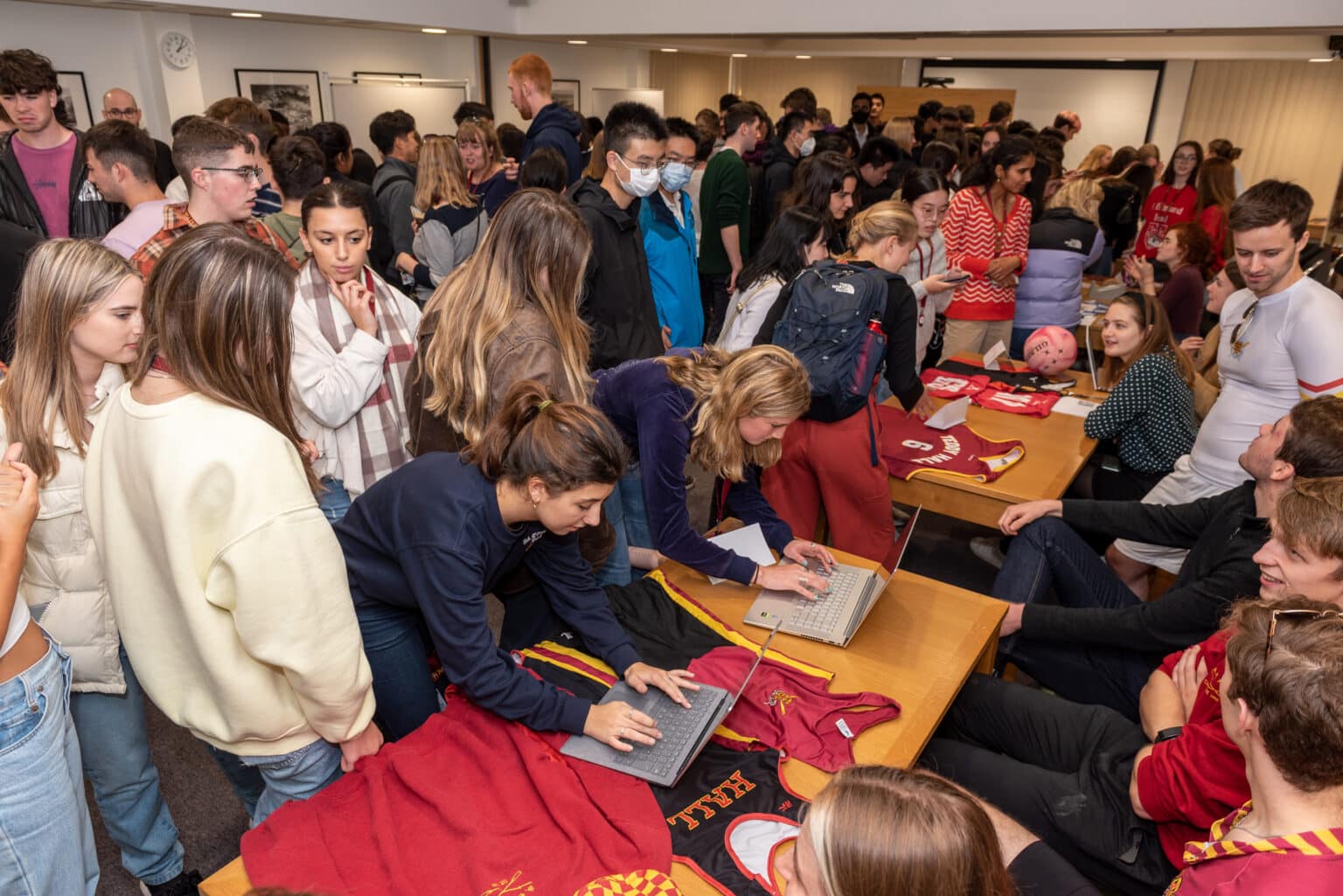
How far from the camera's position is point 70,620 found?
1637 mm

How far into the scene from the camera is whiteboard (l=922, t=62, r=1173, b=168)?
998 centimetres

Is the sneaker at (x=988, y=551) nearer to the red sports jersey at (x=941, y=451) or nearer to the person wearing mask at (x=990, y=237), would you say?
the red sports jersey at (x=941, y=451)

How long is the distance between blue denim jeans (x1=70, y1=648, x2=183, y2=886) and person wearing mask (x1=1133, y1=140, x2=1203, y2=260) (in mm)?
6281

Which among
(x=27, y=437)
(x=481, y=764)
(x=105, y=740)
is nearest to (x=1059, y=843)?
(x=481, y=764)

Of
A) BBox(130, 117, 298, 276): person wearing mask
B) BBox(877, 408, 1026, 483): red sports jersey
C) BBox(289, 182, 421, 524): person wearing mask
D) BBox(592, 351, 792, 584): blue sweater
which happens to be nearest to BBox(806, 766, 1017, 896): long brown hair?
BBox(592, 351, 792, 584): blue sweater

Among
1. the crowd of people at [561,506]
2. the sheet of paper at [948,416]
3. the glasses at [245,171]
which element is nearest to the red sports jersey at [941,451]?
the sheet of paper at [948,416]

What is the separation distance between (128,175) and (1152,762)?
322cm

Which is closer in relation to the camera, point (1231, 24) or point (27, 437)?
point (27, 437)

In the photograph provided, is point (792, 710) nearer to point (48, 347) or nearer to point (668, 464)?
point (668, 464)

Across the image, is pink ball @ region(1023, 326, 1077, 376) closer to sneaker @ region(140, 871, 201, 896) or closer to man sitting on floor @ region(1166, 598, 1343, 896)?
man sitting on floor @ region(1166, 598, 1343, 896)

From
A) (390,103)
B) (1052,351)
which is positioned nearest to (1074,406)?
(1052,351)

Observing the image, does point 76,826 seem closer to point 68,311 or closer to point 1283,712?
point 68,311

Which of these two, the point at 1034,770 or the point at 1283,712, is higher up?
the point at 1283,712

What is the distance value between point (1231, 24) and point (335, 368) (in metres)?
4.86
